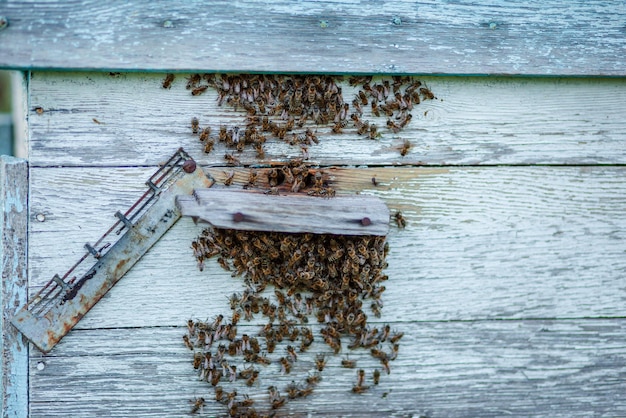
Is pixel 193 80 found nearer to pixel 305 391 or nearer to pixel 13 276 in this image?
pixel 13 276

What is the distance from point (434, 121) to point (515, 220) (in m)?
0.79

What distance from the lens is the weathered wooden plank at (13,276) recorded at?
343 centimetres

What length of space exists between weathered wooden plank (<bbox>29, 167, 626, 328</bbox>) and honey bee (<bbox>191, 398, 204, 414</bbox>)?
0.48 metres

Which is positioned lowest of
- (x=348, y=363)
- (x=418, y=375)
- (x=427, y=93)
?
(x=418, y=375)

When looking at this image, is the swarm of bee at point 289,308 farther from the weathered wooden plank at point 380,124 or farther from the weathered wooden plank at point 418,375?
the weathered wooden plank at point 380,124

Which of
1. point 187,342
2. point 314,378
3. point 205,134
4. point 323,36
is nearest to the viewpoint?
point 323,36

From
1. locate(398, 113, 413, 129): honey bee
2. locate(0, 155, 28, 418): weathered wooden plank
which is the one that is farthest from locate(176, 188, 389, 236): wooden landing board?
locate(0, 155, 28, 418): weathered wooden plank

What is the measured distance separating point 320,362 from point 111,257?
1345 millimetres

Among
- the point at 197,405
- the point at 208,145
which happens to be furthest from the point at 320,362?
the point at 208,145

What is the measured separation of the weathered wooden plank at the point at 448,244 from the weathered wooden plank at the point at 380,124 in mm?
90

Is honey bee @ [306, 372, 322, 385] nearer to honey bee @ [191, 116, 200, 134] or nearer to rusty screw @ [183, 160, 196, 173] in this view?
rusty screw @ [183, 160, 196, 173]

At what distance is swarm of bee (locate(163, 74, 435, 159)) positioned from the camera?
11.6ft

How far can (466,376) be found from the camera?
3959 millimetres

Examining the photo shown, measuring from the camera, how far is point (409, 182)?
376 centimetres
